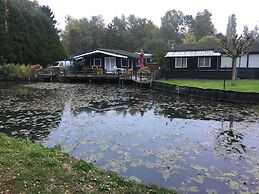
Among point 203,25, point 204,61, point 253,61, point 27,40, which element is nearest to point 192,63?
point 204,61

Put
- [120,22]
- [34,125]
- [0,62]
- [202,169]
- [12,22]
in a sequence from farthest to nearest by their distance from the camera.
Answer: [120,22]
[12,22]
[0,62]
[34,125]
[202,169]

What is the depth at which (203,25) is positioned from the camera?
3536 inches

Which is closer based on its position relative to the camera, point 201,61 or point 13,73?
point 201,61

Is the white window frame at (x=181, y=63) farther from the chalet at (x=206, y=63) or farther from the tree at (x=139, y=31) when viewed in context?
the tree at (x=139, y=31)

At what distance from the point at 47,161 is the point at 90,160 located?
2.08 meters

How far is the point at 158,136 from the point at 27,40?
43.7 meters

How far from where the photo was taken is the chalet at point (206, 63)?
3253 cm

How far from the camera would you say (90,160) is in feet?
30.5

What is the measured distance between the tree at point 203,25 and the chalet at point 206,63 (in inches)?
2176

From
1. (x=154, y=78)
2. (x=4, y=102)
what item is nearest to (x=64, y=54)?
(x=154, y=78)

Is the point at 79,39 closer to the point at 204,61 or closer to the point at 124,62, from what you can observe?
the point at 124,62

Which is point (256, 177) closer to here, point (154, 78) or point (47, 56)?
point (154, 78)

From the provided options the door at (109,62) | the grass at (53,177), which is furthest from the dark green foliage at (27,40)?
the grass at (53,177)

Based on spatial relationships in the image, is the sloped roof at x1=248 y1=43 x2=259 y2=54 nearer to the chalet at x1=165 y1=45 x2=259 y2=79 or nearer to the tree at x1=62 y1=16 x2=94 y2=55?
the chalet at x1=165 y1=45 x2=259 y2=79
